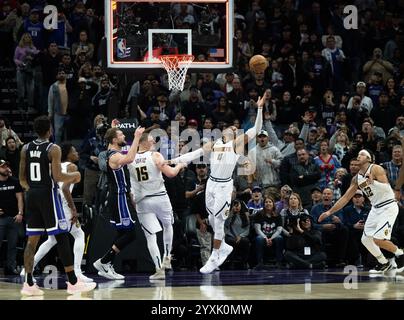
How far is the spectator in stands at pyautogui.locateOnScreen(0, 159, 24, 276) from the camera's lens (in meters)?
16.4

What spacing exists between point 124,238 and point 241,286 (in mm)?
2123

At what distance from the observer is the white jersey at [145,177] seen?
14.7 metres

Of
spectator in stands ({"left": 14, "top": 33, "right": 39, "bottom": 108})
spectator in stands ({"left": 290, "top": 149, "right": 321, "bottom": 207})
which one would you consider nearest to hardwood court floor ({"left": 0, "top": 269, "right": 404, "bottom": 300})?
spectator in stands ({"left": 290, "top": 149, "right": 321, "bottom": 207})

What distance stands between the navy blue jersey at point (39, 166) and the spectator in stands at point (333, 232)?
20.6 feet

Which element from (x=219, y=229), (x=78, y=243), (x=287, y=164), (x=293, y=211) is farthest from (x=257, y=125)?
(x=78, y=243)

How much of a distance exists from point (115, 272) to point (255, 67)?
4.31 meters

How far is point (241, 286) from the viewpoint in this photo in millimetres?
13539

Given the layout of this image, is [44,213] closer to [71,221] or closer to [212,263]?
[71,221]

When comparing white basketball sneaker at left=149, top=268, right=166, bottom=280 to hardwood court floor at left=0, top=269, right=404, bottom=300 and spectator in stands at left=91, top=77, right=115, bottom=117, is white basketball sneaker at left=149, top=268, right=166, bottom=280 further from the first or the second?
spectator in stands at left=91, top=77, right=115, bottom=117

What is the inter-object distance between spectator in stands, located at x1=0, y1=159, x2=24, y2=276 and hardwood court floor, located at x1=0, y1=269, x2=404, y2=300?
1163 mm

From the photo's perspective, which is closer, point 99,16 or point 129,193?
point 129,193
